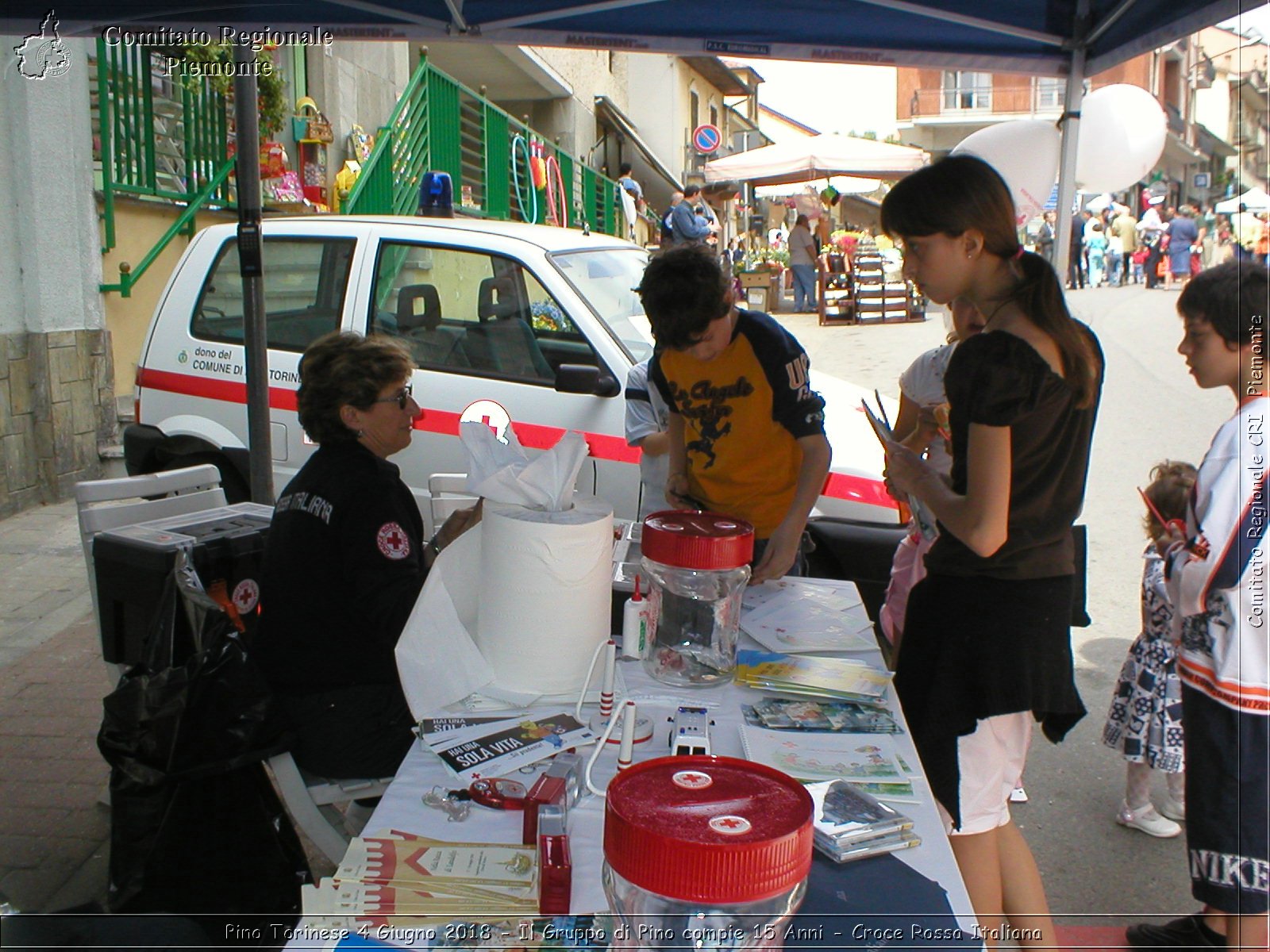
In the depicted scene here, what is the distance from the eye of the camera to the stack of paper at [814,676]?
207cm

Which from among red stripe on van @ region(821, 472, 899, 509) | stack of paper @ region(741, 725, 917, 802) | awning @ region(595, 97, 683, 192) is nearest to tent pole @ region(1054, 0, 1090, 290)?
red stripe on van @ region(821, 472, 899, 509)

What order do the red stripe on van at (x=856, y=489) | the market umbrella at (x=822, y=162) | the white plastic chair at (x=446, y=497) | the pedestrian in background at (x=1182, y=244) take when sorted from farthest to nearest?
the pedestrian in background at (x=1182, y=244) → the market umbrella at (x=822, y=162) → the red stripe on van at (x=856, y=489) → the white plastic chair at (x=446, y=497)

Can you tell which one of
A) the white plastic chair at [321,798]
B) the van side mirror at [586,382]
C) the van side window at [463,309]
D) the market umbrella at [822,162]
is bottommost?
the white plastic chair at [321,798]

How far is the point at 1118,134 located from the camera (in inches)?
189

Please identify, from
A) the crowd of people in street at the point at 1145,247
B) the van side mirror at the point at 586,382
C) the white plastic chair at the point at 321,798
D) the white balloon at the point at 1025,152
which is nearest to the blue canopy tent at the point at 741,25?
the white balloon at the point at 1025,152

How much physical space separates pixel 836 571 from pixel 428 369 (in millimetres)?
2188

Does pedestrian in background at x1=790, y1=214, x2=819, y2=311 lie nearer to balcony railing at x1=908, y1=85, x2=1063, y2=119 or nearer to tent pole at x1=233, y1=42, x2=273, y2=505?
tent pole at x1=233, y1=42, x2=273, y2=505


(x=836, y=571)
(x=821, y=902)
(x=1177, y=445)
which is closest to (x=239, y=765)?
(x=821, y=902)

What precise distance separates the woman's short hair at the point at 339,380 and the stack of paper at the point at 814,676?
1.17m

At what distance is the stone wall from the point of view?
21.1 feet

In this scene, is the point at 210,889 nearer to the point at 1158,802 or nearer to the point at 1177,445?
the point at 1158,802

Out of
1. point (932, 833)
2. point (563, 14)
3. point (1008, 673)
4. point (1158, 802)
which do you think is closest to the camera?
point (932, 833)

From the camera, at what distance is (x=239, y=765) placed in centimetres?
228

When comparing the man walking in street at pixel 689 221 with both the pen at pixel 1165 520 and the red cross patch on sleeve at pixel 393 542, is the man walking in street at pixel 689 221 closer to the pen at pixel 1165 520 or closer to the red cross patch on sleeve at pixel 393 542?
the pen at pixel 1165 520
